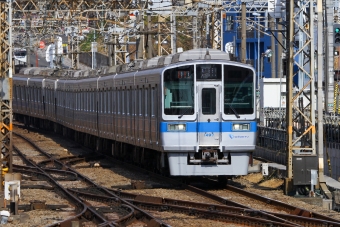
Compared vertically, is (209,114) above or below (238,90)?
below

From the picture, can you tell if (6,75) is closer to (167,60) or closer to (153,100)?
(153,100)

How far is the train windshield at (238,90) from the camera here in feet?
54.5

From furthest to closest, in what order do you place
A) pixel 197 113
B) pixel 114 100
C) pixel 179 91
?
1. pixel 114 100
2. pixel 179 91
3. pixel 197 113

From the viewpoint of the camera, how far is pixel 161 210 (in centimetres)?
1388

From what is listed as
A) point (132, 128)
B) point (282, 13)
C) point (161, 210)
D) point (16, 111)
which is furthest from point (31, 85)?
point (161, 210)

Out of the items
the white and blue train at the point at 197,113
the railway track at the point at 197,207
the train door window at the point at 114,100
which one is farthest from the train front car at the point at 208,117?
the train door window at the point at 114,100

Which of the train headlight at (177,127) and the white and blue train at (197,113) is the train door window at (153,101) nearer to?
the white and blue train at (197,113)

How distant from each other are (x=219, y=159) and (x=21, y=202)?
3.63 metres

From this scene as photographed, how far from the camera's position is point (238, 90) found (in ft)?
54.7

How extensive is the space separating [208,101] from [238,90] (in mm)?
584

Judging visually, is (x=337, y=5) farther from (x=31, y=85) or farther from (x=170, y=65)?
(x=170, y=65)

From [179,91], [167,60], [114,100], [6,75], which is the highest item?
[167,60]

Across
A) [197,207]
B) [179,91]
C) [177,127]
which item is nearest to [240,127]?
[177,127]

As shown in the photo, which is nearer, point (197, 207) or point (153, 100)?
point (197, 207)
